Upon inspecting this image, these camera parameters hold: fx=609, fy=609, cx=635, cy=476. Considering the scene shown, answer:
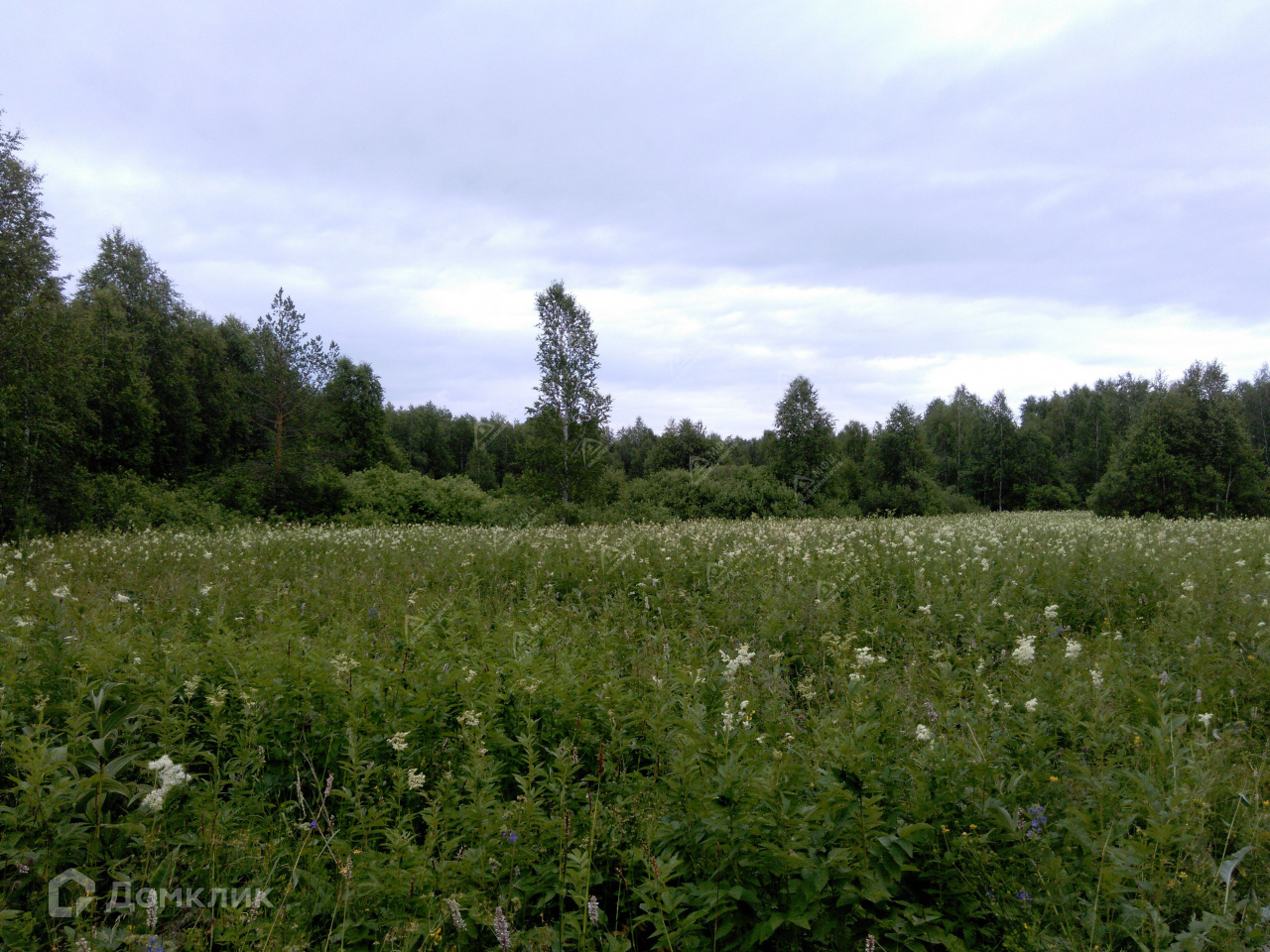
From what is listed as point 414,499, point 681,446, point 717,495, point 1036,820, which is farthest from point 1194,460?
point 1036,820

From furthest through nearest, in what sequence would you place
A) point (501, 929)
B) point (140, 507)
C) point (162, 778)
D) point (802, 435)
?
point (802, 435), point (140, 507), point (162, 778), point (501, 929)

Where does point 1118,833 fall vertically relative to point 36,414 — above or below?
below

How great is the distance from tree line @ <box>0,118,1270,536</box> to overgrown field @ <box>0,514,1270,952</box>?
21573 mm

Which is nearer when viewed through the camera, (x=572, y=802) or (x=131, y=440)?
(x=572, y=802)

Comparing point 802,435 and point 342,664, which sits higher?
point 802,435

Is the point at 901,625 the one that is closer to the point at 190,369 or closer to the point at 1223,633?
the point at 1223,633

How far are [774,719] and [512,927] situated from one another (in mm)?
1836

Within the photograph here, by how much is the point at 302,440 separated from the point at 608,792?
3501 cm

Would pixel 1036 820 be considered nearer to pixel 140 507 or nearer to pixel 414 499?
pixel 140 507

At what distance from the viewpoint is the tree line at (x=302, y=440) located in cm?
2003

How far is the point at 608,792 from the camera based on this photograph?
10.1 ft

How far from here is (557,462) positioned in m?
29.2

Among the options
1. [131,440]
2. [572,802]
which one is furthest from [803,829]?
[131,440]

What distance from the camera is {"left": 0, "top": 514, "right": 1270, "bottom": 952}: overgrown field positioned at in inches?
87.4
